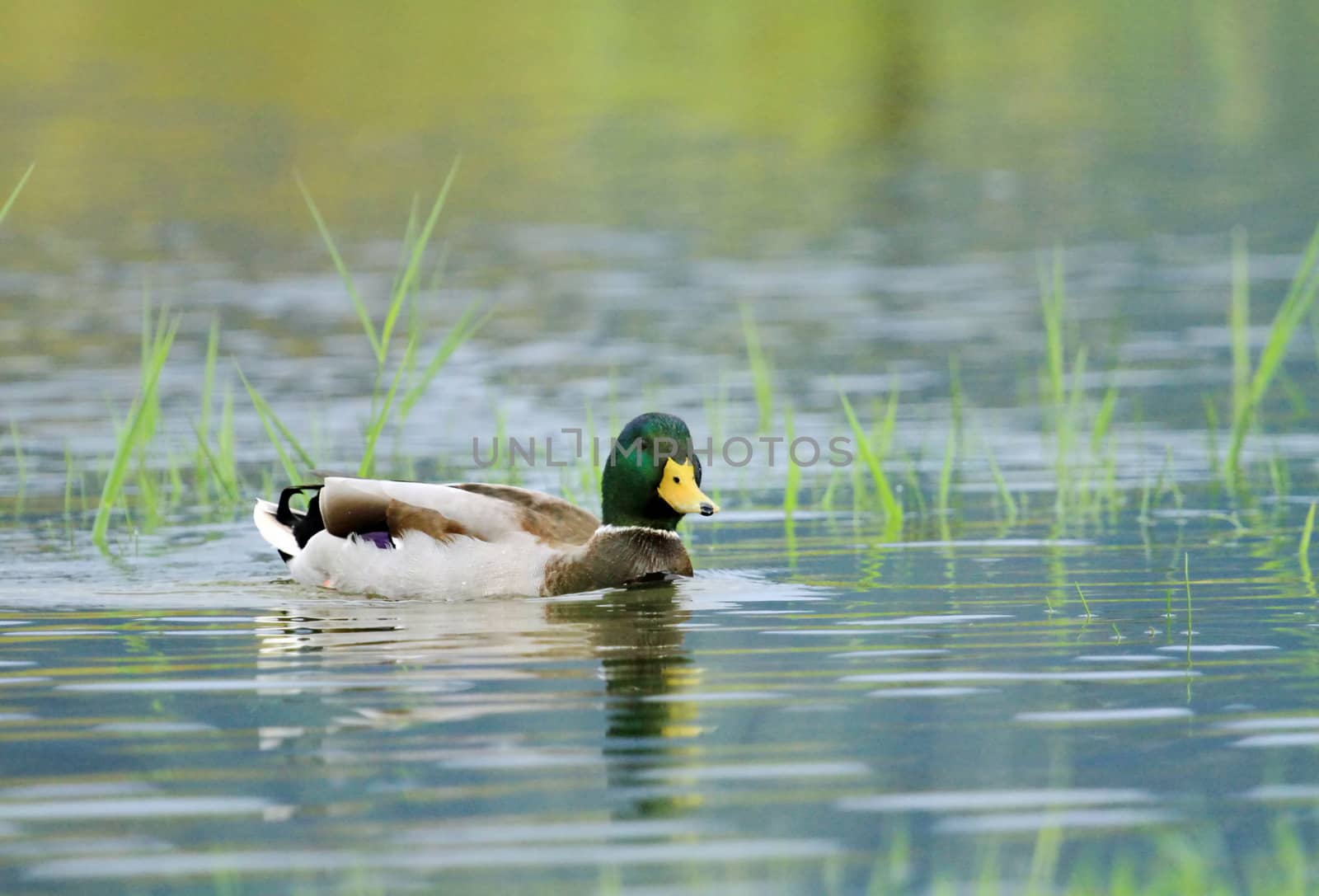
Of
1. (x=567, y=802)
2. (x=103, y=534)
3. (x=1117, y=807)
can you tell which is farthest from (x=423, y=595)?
(x=1117, y=807)

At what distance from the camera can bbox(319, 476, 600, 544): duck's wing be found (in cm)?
997

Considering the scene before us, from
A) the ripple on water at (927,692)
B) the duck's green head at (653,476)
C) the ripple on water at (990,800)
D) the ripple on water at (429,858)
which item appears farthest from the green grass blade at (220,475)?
the ripple on water at (990,800)

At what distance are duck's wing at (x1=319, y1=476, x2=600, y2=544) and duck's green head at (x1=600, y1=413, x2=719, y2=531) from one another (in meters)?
0.22

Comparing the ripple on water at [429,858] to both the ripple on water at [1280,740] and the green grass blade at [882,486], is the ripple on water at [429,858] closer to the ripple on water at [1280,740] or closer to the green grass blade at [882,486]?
the ripple on water at [1280,740]

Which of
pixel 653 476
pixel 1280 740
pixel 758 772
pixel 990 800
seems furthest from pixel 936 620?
pixel 990 800

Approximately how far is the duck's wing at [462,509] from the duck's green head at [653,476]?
0.73ft

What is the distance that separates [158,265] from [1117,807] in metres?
17.3

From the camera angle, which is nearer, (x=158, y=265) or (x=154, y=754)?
(x=154, y=754)

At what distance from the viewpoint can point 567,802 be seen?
6301 mm

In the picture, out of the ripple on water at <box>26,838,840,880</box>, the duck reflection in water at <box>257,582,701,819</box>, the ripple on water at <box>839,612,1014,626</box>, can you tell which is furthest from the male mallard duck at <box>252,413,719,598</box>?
the ripple on water at <box>26,838,840,880</box>

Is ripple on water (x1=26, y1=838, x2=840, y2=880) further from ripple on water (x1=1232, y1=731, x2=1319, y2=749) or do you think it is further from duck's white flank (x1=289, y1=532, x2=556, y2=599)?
duck's white flank (x1=289, y1=532, x2=556, y2=599)

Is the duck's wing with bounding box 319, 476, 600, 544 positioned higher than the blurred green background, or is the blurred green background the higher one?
the blurred green background

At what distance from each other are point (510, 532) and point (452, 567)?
31 cm

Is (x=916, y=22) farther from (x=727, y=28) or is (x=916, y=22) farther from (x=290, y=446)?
(x=290, y=446)
